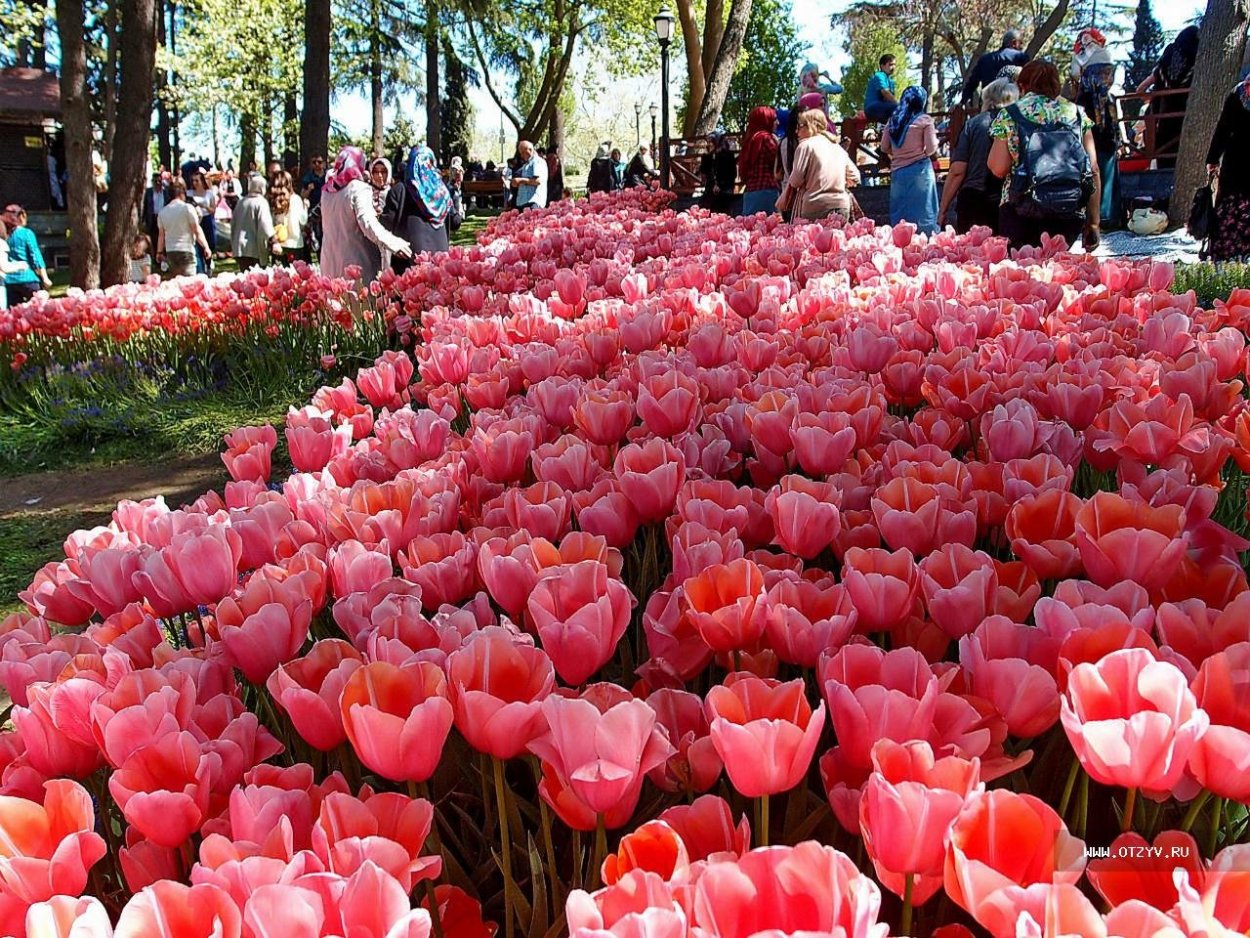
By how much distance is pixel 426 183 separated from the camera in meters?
9.11

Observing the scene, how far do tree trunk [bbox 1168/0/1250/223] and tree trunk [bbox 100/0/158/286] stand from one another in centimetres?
1135

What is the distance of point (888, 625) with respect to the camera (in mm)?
1106

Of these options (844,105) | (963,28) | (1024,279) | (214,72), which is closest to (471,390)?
(1024,279)

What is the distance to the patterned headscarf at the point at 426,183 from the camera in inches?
353

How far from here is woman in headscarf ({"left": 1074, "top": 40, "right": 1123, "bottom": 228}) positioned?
10.7 meters

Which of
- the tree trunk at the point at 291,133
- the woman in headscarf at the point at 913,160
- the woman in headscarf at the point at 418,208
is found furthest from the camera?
the tree trunk at the point at 291,133

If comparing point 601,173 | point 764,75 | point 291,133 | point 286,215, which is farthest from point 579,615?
point 764,75

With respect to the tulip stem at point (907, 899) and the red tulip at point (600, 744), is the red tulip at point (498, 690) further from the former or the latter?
the tulip stem at point (907, 899)

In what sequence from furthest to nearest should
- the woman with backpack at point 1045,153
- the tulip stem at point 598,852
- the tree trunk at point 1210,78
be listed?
the tree trunk at point 1210,78, the woman with backpack at point 1045,153, the tulip stem at point 598,852

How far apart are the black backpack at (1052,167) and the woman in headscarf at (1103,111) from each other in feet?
15.3

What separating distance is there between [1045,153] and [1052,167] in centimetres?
10

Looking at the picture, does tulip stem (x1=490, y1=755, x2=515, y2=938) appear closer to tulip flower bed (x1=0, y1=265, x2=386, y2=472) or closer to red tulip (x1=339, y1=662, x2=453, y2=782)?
red tulip (x1=339, y1=662, x2=453, y2=782)

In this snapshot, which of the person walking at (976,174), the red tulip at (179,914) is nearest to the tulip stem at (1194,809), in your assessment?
the red tulip at (179,914)

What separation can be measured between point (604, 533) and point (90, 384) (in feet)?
23.6
